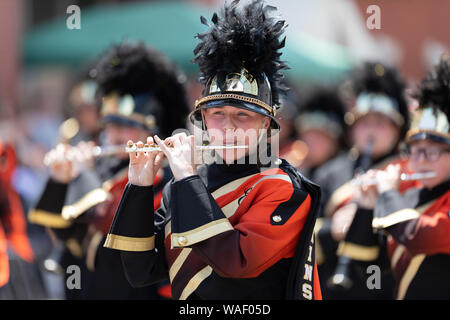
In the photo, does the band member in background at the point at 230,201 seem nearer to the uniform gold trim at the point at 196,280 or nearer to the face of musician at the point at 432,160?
the uniform gold trim at the point at 196,280

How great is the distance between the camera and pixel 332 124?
27.8 ft

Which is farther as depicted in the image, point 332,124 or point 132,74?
point 332,124

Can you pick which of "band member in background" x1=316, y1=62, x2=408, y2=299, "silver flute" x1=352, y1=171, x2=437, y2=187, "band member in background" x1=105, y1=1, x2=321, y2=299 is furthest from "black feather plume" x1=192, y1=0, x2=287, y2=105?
"band member in background" x1=316, y1=62, x2=408, y2=299

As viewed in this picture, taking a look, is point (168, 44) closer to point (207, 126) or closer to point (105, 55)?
point (105, 55)

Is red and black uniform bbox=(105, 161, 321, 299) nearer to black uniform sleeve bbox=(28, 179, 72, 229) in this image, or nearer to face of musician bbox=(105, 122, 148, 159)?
face of musician bbox=(105, 122, 148, 159)

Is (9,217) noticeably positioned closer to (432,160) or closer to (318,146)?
(432,160)

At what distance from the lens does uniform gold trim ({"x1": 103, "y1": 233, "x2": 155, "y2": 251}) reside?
3.06m

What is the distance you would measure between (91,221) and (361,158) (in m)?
2.52

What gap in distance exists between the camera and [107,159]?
5195mm

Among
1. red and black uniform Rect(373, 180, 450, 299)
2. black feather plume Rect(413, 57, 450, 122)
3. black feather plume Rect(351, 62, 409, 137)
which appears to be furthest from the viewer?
black feather plume Rect(351, 62, 409, 137)

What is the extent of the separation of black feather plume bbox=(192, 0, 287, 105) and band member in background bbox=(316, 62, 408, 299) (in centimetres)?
228

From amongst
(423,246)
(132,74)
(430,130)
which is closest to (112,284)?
(132,74)

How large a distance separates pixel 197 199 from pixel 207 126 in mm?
458

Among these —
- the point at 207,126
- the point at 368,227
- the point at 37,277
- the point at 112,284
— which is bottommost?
the point at 37,277
